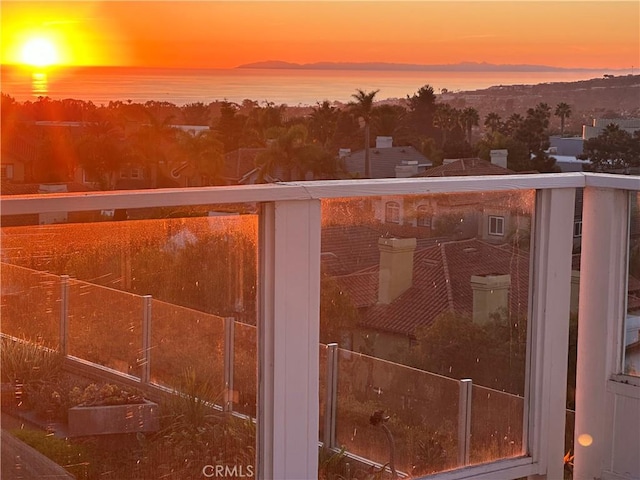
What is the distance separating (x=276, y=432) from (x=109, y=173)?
100 centimetres

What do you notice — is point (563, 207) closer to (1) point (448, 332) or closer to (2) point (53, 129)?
(1) point (448, 332)

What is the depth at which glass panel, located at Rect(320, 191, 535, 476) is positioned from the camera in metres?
1.55

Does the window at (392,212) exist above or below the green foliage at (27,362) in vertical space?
above

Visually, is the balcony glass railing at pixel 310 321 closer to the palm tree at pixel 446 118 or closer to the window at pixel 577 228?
the window at pixel 577 228

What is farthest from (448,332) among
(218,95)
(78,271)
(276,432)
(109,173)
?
(218,95)

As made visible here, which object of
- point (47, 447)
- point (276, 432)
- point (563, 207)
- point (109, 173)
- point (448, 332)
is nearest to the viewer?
point (47, 447)

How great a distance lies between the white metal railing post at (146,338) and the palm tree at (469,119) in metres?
3.48

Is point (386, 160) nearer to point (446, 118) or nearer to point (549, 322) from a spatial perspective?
point (549, 322)

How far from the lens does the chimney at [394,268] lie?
5.20 feet

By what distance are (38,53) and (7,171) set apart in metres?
0.70

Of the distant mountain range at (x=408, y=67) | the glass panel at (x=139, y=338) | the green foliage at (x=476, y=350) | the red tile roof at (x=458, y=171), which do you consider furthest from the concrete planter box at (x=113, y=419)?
the distant mountain range at (x=408, y=67)

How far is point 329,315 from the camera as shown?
5.05ft

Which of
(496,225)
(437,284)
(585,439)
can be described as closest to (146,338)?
(437,284)

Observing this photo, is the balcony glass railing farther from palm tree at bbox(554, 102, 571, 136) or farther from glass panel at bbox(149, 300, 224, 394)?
palm tree at bbox(554, 102, 571, 136)
